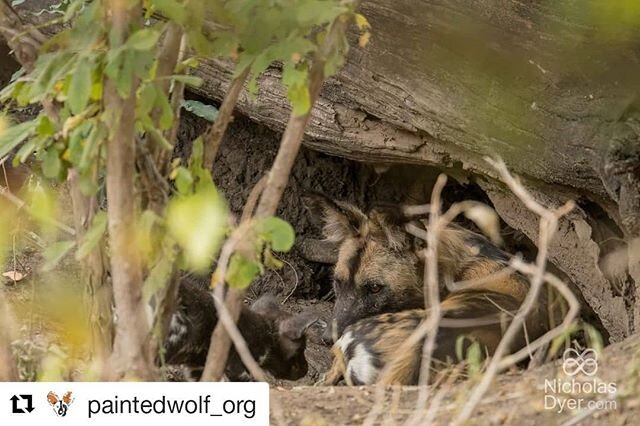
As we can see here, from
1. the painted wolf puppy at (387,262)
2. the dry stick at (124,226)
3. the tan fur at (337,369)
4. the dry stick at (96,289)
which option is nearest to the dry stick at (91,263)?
the dry stick at (96,289)

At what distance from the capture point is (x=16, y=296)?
236 inches

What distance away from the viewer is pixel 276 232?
2.85 m

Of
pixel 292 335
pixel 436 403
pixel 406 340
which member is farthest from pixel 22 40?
pixel 292 335

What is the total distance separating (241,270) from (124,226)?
335mm

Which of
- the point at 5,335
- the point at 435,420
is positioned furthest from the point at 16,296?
the point at 435,420

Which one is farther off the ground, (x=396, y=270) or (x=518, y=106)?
(x=518, y=106)

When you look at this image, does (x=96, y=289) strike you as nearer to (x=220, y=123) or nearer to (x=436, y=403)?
(x=220, y=123)

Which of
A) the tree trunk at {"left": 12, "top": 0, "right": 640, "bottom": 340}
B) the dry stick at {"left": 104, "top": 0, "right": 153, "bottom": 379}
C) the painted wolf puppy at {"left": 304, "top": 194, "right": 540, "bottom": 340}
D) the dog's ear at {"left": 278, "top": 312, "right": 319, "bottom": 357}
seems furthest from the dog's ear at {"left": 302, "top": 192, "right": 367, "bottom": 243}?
the dry stick at {"left": 104, "top": 0, "right": 153, "bottom": 379}

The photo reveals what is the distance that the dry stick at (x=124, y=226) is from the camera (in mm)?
2879

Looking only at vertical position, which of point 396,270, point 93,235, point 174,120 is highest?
point 174,120

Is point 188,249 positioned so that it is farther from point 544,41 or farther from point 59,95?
point 544,41

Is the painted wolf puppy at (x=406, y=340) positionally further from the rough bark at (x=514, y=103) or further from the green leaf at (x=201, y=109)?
the green leaf at (x=201, y=109)

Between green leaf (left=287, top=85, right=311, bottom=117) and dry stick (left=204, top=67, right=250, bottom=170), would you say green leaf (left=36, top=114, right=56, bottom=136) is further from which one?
green leaf (left=287, top=85, right=311, bottom=117)

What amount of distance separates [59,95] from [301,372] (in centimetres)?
264
